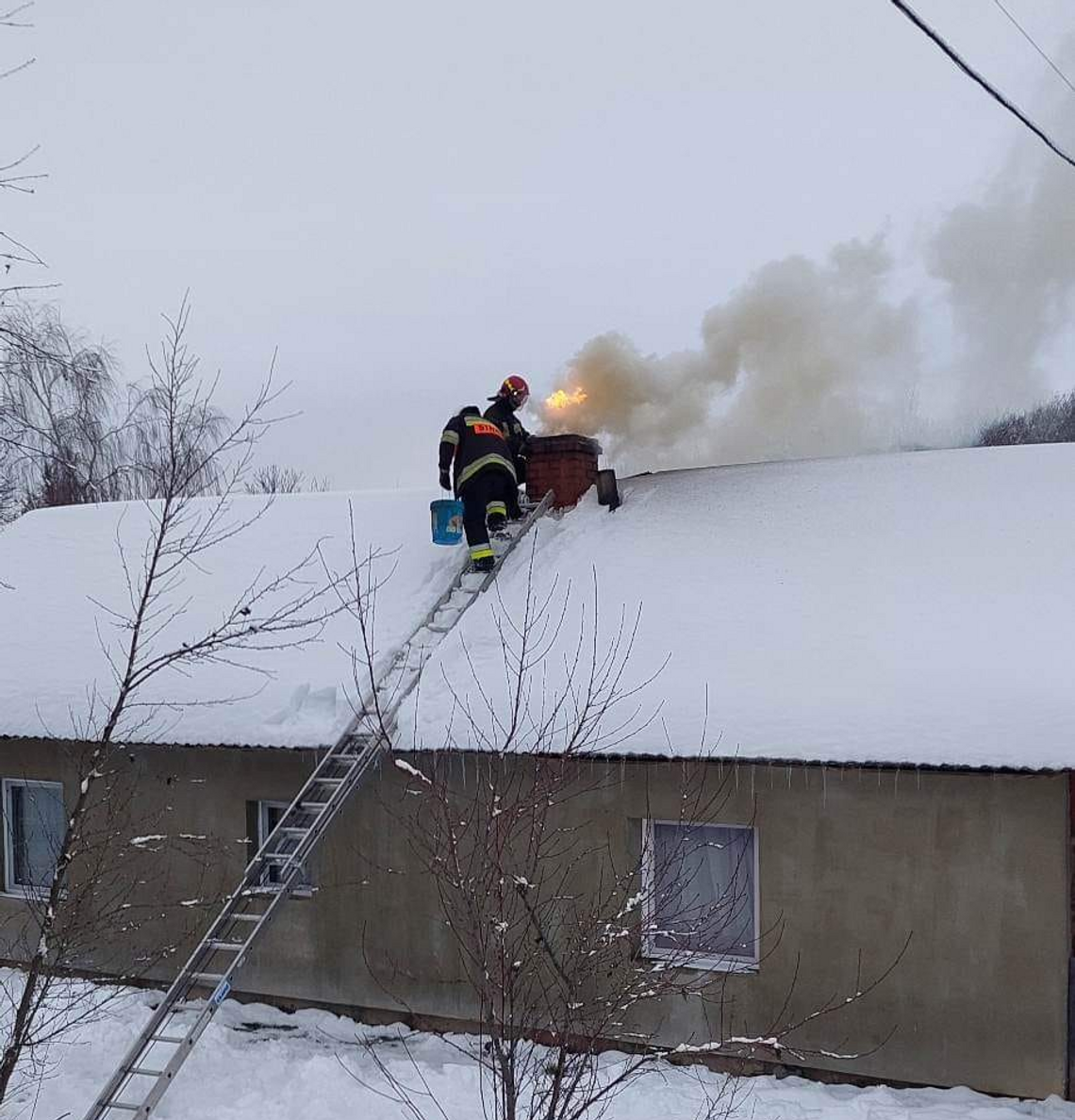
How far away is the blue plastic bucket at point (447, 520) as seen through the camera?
10.9 metres

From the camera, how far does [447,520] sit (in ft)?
35.8

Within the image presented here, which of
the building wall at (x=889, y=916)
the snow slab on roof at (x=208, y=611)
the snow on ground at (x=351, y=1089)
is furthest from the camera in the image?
the snow slab on roof at (x=208, y=611)

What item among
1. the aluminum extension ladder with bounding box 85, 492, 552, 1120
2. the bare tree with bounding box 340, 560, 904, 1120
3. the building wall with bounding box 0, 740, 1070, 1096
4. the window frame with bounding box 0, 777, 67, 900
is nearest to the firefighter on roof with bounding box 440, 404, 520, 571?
the aluminum extension ladder with bounding box 85, 492, 552, 1120

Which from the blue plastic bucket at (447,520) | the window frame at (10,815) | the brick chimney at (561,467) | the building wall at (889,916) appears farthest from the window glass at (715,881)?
the window frame at (10,815)

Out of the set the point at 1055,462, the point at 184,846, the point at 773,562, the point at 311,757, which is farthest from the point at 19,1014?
the point at 1055,462

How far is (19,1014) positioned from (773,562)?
629cm

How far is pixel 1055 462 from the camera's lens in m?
10.5

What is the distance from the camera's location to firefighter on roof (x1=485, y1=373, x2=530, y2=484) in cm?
1134

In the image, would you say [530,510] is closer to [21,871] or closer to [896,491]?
[896,491]

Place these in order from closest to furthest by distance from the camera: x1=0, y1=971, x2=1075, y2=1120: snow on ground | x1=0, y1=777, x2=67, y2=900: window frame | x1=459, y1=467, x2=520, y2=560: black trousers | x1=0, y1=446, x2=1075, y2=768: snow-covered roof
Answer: x1=0, y1=971, x2=1075, y2=1120: snow on ground, x1=0, y1=446, x2=1075, y2=768: snow-covered roof, x1=459, y1=467, x2=520, y2=560: black trousers, x1=0, y1=777, x2=67, y2=900: window frame

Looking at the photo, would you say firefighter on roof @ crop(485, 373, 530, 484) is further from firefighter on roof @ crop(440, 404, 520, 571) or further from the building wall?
the building wall

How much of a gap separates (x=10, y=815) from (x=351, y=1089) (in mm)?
5134

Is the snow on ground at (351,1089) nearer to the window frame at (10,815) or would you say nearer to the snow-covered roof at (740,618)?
the snow-covered roof at (740,618)

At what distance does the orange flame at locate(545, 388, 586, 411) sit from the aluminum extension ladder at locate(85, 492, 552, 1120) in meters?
3.67
